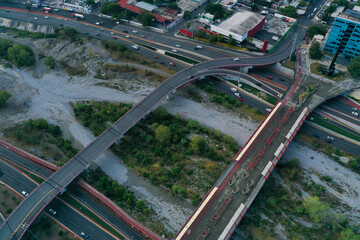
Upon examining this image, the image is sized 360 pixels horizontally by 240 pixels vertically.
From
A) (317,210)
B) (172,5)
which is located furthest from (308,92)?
(172,5)

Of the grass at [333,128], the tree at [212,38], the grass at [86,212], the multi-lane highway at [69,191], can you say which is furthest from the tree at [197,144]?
the tree at [212,38]

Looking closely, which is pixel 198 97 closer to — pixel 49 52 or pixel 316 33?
pixel 316 33

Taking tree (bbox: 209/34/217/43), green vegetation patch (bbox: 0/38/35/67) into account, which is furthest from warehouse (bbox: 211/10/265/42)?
green vegetation patch (bbox: 0/38/35/67)

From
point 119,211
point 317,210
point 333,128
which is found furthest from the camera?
point 333,128

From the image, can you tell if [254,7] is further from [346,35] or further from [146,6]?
[146,6]

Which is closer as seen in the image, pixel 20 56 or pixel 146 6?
pixel 20 56

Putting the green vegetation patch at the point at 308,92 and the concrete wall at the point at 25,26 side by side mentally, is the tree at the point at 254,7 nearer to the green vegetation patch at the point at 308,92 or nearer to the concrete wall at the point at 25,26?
the green vegetation patch at the point at 308,92

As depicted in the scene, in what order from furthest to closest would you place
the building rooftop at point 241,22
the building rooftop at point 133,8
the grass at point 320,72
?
1. the building rooftop at point 133,8
2. the building rooftop at point 241,22
3. the grass at point 320,72
